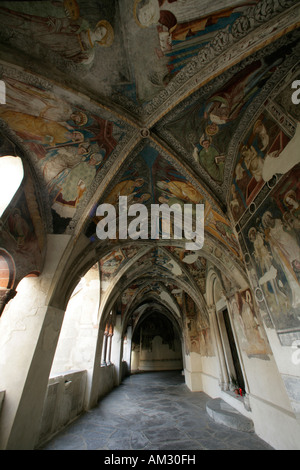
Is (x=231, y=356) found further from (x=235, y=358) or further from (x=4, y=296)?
(x=4, y=296)

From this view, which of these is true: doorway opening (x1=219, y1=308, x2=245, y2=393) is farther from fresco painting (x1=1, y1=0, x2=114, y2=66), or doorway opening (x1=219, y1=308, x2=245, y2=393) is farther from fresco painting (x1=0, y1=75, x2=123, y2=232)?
fresco painting (x1=1, y1=0, x2=114, y2=66)

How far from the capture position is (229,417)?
491 cm

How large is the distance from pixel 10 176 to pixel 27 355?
394 centimetres

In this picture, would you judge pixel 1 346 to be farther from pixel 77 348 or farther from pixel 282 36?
pixel 282 36

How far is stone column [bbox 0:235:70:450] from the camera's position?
3.52m

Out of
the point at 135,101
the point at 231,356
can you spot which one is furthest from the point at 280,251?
the point at 231,356

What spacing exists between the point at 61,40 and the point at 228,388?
1083 cm

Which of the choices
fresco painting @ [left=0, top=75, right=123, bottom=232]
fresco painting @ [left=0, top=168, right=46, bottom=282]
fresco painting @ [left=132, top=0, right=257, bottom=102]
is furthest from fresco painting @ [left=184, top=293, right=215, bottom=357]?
fresco painting @ [left=132, top=0, right=257, bottom=102]

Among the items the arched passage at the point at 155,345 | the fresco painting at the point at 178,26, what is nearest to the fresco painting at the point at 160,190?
the fresco painting at the point at 178,26

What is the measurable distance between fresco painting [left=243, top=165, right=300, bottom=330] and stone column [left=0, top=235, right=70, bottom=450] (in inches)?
192

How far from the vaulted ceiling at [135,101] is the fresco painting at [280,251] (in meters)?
0.71

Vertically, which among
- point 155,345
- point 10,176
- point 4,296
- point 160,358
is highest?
point 10,176

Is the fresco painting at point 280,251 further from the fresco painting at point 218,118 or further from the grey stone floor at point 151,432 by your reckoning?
the grey stone floor at point 151,432

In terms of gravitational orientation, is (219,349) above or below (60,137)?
below
